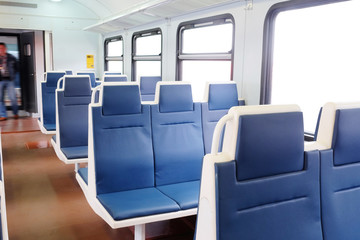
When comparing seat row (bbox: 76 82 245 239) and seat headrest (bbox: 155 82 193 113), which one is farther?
seat headrest (bbox: 155 82 193 113)

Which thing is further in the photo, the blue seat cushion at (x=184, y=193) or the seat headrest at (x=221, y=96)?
the seat headrest at (x=221, y=96)

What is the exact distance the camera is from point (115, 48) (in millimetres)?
8570

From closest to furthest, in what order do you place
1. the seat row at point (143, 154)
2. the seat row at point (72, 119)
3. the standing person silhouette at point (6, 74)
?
the seat row at point (143, 154) → the seat row at point (72, 119) → the standing person silhouette at point (6, 74)

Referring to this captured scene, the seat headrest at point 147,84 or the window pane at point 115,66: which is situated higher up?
the window pane at point 115,66

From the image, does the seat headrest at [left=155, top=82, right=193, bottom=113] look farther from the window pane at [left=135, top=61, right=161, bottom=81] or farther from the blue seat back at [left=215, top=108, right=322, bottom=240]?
the window pane at [left=135, top=61, right=161, bottom=81]

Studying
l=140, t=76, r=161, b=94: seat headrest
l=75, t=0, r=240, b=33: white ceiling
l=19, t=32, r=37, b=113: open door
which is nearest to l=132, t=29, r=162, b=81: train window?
l=75, t=0, r=240, b=33: white ceiling

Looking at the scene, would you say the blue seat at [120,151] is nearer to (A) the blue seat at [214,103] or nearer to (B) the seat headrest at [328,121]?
(A) the blue seat at [214,103]

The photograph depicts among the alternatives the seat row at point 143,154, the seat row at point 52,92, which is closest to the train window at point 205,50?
the seat row at point 52,92

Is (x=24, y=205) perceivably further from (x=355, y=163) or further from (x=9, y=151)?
(x=355, y=163)

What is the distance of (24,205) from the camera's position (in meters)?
3.51

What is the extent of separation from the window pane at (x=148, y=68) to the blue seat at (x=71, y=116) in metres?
2.28

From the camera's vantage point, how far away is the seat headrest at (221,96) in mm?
3219

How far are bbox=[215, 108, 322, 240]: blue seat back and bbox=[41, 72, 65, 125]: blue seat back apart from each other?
4574 millimetres

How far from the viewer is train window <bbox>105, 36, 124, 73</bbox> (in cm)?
812
